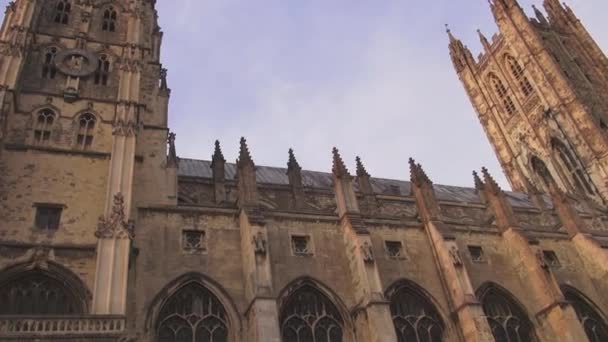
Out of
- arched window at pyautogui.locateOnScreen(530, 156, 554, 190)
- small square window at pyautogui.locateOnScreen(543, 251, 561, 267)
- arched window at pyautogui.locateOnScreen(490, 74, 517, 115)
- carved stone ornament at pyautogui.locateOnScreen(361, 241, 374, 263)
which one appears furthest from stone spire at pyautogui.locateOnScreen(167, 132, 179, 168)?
arched window at pyautogui.locateOnScreen(490, 74, 517, 115)

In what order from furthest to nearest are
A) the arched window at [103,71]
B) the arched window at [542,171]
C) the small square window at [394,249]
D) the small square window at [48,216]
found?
the arched window at [542,171]
the arched window at [103,71]
the small square window at [394,249]
the small square window at [48,216]

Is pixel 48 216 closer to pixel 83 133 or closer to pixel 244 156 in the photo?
pixel 83 133

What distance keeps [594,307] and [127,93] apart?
23562mm

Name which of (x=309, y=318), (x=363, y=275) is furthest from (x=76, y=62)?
(x=363, y=275)

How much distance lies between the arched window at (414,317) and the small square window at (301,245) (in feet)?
12.7

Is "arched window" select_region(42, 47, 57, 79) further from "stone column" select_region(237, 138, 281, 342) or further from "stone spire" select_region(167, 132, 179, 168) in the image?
"stone column" select_region(237, 138, 281, 342)

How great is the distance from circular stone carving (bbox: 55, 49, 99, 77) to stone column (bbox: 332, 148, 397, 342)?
12813mm

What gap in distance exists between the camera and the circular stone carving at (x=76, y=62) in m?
24.1

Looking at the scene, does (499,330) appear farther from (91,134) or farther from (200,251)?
(91,134)

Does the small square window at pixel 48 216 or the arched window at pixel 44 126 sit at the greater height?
the arched window at pixel 44 126

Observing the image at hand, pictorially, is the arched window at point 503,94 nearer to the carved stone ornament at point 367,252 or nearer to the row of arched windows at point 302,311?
the row of arched windows at point 302,311

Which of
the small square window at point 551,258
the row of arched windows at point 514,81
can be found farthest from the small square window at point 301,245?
the row of arched windows at point 514,81

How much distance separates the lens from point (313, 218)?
2202cm

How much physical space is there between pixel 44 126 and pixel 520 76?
43436 millimetres
